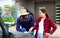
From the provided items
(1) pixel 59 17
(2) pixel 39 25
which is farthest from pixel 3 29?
(1) pixel 59 17

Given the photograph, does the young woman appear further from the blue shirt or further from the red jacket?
the blue shirt

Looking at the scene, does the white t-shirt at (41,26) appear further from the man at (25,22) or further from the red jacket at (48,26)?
the man at (25,22)

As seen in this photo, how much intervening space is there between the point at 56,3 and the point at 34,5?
2516 millimetres

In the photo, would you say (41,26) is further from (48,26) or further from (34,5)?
(34,5)

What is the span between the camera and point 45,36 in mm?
7781

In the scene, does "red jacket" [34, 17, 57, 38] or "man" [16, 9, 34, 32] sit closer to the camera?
"red jacket" [34, 17, 57, 38]

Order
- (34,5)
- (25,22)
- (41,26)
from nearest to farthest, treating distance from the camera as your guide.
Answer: (41,26), (25,22), (34,5)

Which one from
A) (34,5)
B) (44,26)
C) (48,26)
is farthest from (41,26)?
(34,5)

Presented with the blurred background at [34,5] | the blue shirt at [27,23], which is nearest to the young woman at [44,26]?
the blue shirt at [27,23]

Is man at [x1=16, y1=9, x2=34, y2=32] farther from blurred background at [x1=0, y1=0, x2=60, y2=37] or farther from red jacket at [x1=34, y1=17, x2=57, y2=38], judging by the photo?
blurred background at [x1=0, y1=0, x2=60, y2=37]

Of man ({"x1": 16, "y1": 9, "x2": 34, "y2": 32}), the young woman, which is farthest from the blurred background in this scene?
the young woman

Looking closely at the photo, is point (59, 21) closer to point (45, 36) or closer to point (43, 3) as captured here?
point (43, 3)

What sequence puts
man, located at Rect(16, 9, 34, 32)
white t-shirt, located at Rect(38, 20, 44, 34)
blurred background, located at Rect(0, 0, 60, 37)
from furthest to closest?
blurred background, located at Rect(0, 0, 60, 37)
man, located at Rect(16, 9, 34, 32)
white t-shirt, located at Rect(38, 20, 44, 34)

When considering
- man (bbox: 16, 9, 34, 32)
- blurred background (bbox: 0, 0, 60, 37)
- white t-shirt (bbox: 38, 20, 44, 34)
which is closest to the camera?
white t-shirt (bbox: 38, 20, 44, 34)
